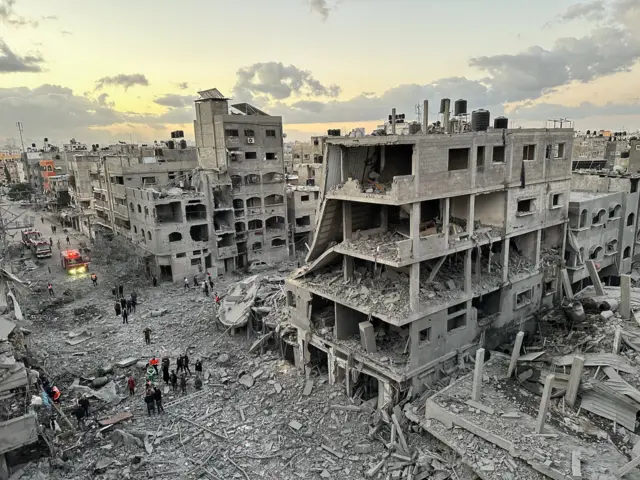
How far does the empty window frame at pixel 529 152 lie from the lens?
2401 cm

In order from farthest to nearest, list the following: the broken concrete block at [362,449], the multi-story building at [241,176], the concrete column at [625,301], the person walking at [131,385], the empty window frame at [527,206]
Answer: the multi-story building at [241,176]
the empty window frame at [527,206]
the person walking at [131,385]
the concrete column at [625,301]
the broken concrete block at [362,449]

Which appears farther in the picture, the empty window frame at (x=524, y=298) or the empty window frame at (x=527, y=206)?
the empty window frame at (x=524, y=298)

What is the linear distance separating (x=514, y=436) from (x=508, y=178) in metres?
13.0

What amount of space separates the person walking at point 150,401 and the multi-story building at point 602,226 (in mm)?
26925

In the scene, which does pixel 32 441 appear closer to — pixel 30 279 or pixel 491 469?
pixel 491 469

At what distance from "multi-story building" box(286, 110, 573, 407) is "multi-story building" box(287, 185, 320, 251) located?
26943 mm

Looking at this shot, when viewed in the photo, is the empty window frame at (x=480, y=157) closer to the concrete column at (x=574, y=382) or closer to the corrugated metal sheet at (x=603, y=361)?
the corrugated metal sheet at (x=603, y=361)

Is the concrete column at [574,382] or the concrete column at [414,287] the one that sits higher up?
the concrete column at [414,287]

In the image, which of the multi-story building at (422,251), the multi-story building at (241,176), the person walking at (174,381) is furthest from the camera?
the multi-story building at (241,176)

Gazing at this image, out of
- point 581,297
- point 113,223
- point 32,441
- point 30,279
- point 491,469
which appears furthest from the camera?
point 113,223

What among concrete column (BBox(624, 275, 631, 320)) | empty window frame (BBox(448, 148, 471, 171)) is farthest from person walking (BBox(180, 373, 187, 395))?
concrete column (BBox(624, 275, 631, 320))

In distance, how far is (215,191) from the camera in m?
44.6

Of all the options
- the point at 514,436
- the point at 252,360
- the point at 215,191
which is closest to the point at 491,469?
the point at 514,436

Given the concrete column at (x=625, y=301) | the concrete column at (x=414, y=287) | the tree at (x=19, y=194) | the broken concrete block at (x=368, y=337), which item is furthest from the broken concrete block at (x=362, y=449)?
the tree at (x=19, y=194)
